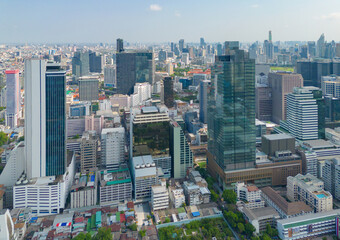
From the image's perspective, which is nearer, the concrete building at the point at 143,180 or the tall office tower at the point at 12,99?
the concrete building at the point at 143,180

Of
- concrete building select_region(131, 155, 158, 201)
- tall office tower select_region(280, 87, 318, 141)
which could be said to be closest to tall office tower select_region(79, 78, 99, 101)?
concrete building select_region(131, 155, 158, 201)

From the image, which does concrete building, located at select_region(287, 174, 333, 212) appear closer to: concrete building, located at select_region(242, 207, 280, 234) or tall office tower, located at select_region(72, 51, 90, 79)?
concrete building, located at select_region(242, 207, 280, 234)

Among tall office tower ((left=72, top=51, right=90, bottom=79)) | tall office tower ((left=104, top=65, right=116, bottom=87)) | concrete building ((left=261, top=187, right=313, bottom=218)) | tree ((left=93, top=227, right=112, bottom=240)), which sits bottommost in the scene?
tree ((left=93, top=227, right=112, bottom=240))

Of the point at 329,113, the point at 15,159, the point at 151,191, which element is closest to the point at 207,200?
the point at 151,191

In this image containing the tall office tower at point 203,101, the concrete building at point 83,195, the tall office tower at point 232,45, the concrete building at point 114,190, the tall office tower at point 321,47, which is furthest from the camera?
the tall office tower at point 321,47

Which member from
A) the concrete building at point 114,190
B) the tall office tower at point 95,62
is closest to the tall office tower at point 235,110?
the concrete building at point 114,190

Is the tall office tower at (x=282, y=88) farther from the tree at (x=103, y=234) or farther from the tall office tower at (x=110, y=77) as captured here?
the tall office tower at (x=110, y=77)

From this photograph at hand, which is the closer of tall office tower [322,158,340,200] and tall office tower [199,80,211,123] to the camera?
tall office tower [322,158,340,200]
